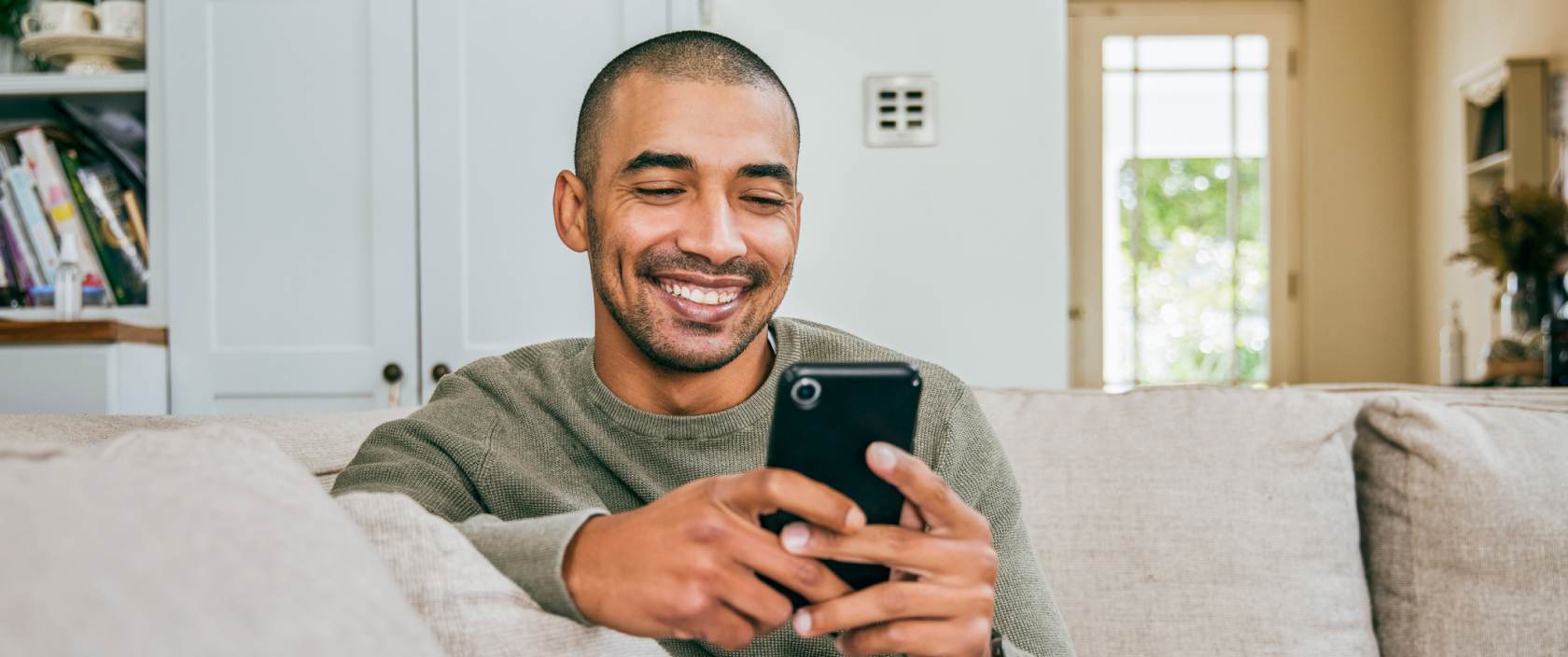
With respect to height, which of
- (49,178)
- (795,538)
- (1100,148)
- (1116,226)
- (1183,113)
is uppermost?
(1183,113)

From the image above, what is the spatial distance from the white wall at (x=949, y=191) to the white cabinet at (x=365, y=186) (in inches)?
16.5

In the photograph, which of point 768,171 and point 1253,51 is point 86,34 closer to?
point 768,171

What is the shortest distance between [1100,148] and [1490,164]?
1.60 meters

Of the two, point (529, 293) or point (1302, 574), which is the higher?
point (529, 293)

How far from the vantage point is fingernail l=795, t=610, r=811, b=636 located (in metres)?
0.78

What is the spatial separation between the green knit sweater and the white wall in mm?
1529

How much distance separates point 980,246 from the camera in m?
2.82

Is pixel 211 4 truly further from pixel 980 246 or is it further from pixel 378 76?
pixel 980 246

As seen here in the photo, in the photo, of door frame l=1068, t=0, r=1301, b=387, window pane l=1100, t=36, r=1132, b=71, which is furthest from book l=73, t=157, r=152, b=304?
window pane l=1100, t=36, r=1132, b=71

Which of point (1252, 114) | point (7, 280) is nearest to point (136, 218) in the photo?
point (7, 280)

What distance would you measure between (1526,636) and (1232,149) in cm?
507

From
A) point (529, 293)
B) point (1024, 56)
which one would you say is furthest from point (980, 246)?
point (529, 293)

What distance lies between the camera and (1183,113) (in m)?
6.00

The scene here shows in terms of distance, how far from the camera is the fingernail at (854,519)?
748mm
